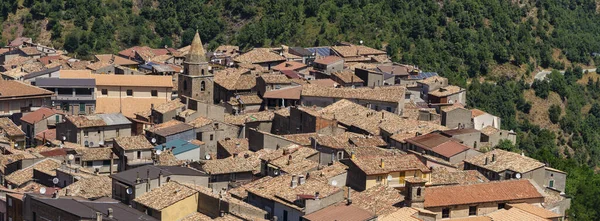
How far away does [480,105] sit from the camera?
312ft

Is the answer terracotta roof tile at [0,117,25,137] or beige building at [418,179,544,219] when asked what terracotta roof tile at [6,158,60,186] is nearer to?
terracotta roof tile at [0,117,25,137]

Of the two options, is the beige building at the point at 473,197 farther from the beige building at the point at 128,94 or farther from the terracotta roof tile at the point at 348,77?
the beige building at the point at 128,94

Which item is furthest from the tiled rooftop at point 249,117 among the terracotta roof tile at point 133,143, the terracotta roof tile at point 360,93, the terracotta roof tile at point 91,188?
the terracotta roof tile at point 91,188

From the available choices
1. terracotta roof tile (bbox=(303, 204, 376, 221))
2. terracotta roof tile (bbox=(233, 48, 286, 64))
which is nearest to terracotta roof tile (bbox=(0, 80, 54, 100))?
terracotta roof tile (bbox=(233, 48, 286, 64))

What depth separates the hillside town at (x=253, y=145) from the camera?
155 ft

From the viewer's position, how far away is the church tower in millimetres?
71688

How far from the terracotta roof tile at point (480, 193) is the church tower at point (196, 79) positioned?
24876 millimetres

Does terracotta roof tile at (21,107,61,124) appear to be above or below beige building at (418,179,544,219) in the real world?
below

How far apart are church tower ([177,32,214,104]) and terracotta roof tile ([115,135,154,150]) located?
12.9 metres

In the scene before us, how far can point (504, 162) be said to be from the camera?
5588 centimetres

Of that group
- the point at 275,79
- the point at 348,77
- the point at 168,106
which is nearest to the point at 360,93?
the point at 275,79

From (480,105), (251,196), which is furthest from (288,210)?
(480,105)

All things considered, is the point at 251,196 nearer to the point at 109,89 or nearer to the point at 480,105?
the point at 109,89

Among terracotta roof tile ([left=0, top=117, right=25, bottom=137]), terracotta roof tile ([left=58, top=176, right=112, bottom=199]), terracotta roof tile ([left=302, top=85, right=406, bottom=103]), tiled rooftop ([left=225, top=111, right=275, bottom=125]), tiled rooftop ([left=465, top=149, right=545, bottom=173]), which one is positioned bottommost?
terracotta roof tile ([left=0, top=117, right=25, bottom=137])
